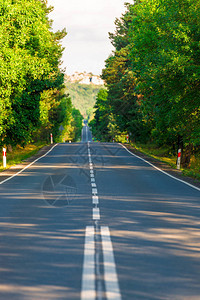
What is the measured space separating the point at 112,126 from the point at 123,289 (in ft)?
275

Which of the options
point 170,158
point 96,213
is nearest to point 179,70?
point 96,213

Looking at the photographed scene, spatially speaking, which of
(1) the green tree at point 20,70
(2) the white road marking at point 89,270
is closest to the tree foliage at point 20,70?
(1) the green tree at point 20,70

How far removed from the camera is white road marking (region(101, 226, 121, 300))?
478 cm

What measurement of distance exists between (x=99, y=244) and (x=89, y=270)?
1.33 m

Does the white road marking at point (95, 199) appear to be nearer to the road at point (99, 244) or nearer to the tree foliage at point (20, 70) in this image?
the road at point (99, 244)

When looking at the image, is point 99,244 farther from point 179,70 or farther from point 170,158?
point 170,158

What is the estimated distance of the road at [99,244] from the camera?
16.4 ft

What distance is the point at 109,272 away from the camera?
550 cm

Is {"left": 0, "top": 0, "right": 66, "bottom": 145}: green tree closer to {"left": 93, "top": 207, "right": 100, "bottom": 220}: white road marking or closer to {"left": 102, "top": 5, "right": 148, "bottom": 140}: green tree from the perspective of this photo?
{"left": 93, "top": 207, "right": 100, "bottom": 220}: white road marking

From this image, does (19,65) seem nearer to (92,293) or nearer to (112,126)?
(92,293)

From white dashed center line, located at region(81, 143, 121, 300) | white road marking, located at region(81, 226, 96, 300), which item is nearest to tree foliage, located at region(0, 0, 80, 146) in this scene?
white dashed center line, located at region(81, 143, 121, 300)

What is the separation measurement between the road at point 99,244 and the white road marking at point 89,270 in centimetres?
1

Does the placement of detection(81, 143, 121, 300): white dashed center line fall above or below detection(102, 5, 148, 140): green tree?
below

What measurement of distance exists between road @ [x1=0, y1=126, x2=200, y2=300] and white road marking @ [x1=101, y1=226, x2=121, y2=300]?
0.01 meters
